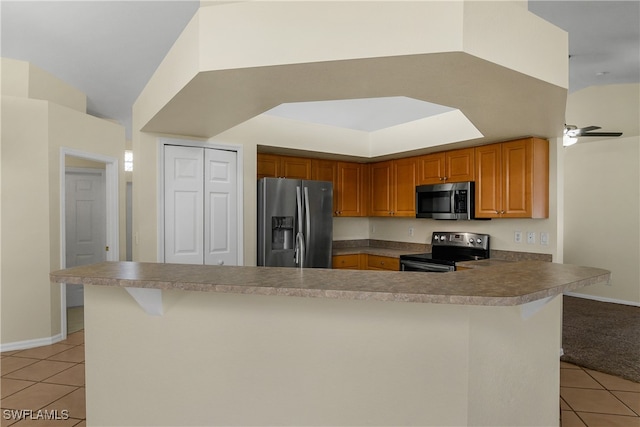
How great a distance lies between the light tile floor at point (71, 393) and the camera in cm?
237

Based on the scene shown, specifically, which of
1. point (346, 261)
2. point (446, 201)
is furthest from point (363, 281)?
point (346, 261)

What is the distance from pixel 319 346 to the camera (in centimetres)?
170

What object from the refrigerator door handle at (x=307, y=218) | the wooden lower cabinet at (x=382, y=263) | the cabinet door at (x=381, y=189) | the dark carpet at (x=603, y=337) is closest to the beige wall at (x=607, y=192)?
the dark carpet at (x=603, y=337)

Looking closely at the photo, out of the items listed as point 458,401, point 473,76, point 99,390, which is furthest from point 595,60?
point 99,390

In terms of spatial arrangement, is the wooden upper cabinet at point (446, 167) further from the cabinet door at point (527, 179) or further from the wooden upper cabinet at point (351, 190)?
the wooden upper cabinet at point (351, 190)

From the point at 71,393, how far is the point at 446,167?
392 cm

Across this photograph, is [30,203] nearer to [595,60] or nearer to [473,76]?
[473,76]

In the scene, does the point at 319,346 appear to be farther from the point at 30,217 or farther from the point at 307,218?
the point at 30,217

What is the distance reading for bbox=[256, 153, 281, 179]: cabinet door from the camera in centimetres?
455

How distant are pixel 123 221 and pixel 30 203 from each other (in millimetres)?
1011

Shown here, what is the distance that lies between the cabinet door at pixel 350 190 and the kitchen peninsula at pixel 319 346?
3.35m

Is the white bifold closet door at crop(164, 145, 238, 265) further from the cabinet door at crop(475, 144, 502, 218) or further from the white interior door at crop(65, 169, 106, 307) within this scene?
the cabinet door at crop(475, 144, 502, 218)

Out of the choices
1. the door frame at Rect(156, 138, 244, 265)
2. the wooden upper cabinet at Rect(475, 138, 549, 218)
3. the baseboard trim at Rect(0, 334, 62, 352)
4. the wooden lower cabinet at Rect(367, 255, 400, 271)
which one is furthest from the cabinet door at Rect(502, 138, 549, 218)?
the baseboard trim at Rect(0, 334, 62, 352)

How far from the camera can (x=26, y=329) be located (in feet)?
11.6
